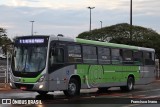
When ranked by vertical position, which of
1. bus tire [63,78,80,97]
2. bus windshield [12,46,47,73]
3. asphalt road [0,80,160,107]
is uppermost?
bus windshield [12,46,47,73]

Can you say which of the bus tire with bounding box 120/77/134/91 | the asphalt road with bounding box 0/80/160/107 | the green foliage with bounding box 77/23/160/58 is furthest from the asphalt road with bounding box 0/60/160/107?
the green foliage with bounding box 77/23/160/58

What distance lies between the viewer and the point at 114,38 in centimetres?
5269

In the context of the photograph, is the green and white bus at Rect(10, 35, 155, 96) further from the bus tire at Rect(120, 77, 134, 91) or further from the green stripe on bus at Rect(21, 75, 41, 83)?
the bus tire at Rect(120, 77, 134, 91)

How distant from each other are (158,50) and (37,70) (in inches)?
1319

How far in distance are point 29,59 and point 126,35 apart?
35156mm

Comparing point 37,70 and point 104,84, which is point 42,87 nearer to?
point 37,70

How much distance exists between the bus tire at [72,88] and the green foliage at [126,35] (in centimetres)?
2893

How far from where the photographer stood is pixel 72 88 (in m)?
20.3

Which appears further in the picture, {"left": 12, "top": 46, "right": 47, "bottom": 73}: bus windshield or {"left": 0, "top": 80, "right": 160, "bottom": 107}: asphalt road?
{"left": 12, "top": 46, "right": 47, "bottom": 73}: bus windshield

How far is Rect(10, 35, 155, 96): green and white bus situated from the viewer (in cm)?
1864

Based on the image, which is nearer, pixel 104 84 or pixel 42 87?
pixel 42 87

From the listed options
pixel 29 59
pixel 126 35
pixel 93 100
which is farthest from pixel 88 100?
pixel 126 35

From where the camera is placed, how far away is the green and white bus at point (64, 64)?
18.6m

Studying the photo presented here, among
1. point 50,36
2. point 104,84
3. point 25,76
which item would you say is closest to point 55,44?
point 50,36
